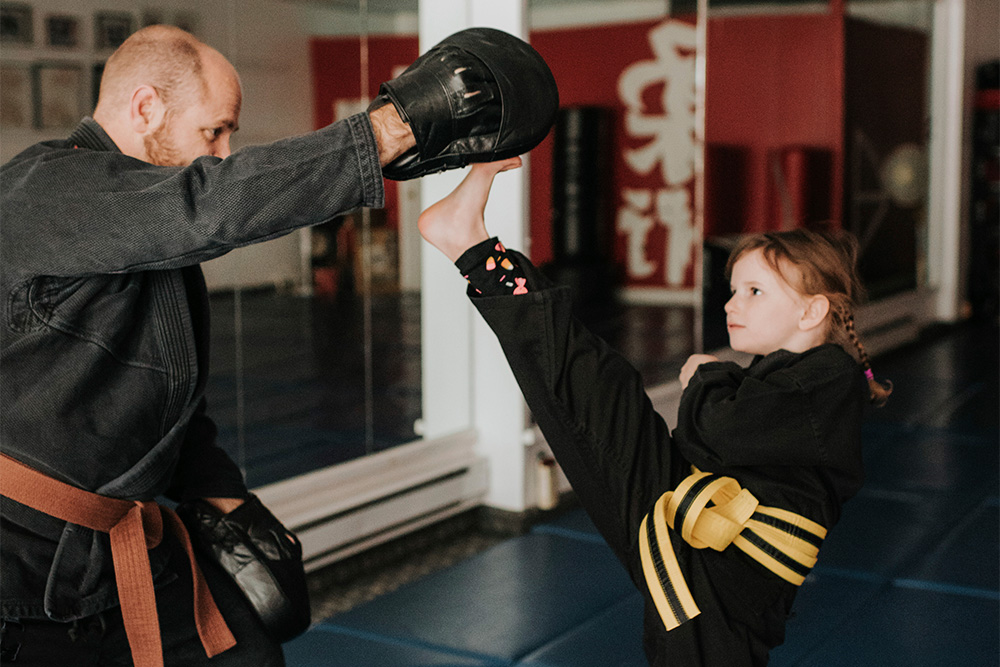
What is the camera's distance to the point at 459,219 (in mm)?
1486

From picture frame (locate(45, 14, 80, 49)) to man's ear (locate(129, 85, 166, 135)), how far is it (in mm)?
1087

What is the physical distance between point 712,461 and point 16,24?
1741 mm

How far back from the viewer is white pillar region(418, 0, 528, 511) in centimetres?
338

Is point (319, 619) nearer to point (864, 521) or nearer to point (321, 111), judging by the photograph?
point (321, 111)

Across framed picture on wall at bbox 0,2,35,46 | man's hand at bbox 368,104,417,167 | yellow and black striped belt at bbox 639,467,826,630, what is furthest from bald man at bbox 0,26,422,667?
framed picture on wall at bbox 0,2,35,46

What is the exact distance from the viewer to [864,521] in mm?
3486

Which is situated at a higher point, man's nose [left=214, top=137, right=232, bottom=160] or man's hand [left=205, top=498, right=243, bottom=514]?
man's nose [left=214, top=137, right=232, bottom=160]

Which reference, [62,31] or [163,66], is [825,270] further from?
[62,31]

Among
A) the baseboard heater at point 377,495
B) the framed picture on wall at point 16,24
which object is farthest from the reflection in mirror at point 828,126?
the framed picture on wall at point 16,24

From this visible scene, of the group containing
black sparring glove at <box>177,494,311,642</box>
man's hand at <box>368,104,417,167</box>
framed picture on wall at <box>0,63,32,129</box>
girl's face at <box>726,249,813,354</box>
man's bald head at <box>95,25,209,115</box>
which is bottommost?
black sparring glove at <box>177,494,311,642</box>

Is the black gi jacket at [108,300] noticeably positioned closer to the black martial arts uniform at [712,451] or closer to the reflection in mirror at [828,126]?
the black martial arts uniform at [712,451]

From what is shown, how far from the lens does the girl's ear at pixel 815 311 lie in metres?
1.80

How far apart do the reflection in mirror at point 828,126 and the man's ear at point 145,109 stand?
188 inches

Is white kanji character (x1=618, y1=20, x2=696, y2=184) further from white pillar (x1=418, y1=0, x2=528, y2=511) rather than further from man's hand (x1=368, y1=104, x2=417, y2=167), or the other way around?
man's hand (x1=368, y1=104, x2=417, y2=167)
